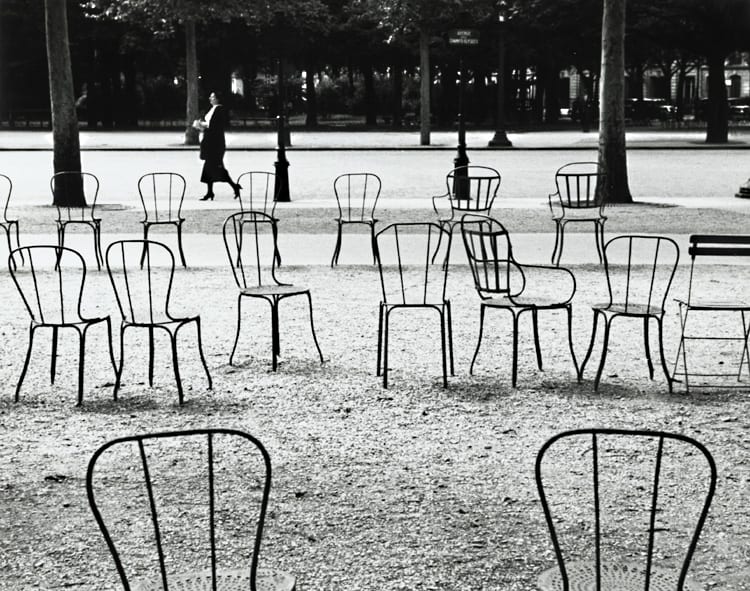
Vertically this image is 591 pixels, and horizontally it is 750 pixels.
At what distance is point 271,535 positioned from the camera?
214 inches

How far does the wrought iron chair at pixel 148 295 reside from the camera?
7.72 meters

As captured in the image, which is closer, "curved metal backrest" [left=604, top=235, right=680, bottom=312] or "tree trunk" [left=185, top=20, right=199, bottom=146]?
"curved metal backrest" [left=604, top=235, right=680, bottom=312]

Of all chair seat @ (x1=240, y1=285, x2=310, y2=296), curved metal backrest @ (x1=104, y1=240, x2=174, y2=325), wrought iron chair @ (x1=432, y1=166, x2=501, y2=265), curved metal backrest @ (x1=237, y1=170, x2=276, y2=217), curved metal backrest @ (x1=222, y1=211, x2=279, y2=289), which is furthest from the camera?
curved metal backrest @ (x1=237, y1=170, x2=276, y2=217)

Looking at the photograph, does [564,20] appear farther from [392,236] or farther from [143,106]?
[392,236]

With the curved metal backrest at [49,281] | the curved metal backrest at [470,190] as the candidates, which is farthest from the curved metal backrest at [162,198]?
the curved metal backrest at [470,190]

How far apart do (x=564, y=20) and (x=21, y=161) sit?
2556 cm

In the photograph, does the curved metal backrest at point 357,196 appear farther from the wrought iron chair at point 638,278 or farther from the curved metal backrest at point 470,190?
the wrought iron chair at point 638,278

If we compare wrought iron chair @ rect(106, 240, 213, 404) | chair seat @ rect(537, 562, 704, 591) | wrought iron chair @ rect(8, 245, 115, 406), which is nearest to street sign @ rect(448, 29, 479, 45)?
wrought iron chair @ rect(106, 240, 213, 404)

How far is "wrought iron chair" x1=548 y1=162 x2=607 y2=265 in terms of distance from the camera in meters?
12.9

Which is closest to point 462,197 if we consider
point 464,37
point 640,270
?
point 640,270

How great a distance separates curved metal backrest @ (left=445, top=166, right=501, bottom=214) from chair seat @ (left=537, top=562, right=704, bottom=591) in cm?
737

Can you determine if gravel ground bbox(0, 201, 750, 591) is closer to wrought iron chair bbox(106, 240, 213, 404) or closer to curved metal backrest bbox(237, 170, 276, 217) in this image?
wrought iron chair bbox(106, 240, 213, 404)

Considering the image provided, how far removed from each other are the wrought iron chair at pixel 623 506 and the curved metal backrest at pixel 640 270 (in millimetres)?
3981

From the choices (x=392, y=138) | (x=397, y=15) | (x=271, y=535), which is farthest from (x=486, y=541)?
(x=392, y=138)
